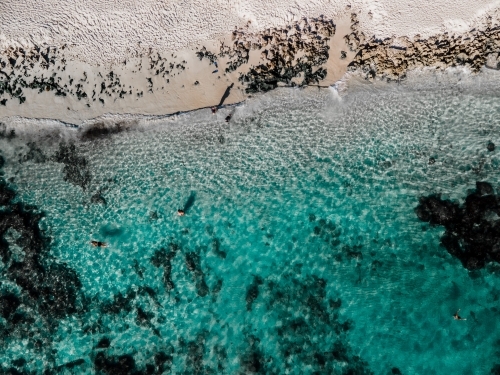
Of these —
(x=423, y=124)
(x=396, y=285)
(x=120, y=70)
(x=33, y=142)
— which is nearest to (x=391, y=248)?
A: (x=396, y=285)

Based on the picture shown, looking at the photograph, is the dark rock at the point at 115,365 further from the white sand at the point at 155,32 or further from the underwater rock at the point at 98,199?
the white sand at the point at 155,32

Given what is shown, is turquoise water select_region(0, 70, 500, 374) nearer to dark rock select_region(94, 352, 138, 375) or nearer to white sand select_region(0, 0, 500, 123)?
dark rock select_region(94, 352, 138, 375)

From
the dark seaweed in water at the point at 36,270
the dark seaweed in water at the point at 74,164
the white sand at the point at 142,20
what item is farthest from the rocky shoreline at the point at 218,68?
the dark seaweed in water at the point at 36,270

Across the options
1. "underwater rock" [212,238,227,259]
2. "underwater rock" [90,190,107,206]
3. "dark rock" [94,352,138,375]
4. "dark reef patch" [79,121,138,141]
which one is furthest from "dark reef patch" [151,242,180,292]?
"dark reef patch" [79,121,138,141]

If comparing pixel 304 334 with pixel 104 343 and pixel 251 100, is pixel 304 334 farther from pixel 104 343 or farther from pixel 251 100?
pixel 251 100

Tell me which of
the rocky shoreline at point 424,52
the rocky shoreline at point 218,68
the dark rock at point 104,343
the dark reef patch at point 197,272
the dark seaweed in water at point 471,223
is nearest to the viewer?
the rocky shoreline at point 424,52

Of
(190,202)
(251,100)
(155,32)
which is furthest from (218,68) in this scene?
(190,202)
